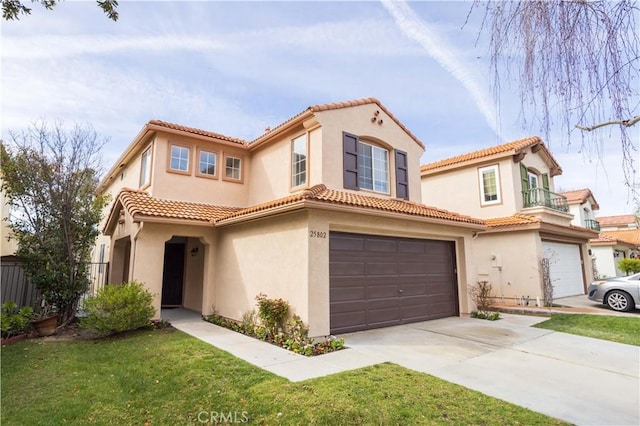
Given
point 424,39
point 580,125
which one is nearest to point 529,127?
point 580,125

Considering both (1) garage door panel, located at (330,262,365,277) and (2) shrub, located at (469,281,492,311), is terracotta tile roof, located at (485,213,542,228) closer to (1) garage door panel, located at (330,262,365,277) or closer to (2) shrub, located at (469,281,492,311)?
(2) shrub, located at (469,281,492,311)

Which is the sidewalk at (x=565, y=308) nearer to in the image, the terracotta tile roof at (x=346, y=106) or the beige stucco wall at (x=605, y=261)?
the terracotta tile roof at (x=346, y=106)

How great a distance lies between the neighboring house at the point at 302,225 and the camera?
347 inches

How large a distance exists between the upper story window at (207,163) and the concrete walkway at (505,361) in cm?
595

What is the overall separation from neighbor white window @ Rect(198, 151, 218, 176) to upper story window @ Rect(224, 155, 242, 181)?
495 mm

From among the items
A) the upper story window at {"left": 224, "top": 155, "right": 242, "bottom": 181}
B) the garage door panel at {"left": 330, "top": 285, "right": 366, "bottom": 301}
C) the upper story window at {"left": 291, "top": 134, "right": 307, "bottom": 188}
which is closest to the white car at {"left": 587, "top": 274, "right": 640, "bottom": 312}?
the garage door panel at {"left": 330, "top": 285, "right": 366, "bottom": 301}

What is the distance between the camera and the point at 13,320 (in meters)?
8.77

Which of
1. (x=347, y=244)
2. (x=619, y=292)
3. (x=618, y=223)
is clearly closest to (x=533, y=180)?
(x=619, y=292)

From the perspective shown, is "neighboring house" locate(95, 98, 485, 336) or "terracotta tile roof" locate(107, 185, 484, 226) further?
"neighboring house" locate(95, 98, 485, 336)

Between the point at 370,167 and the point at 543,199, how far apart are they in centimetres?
1058

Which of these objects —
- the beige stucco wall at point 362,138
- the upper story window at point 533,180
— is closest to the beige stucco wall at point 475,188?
the upper story window at point 533,180

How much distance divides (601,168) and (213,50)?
312 inches

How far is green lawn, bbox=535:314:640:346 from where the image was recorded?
8.89 metres

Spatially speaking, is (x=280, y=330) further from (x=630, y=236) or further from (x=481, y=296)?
(x=630, y=236)
